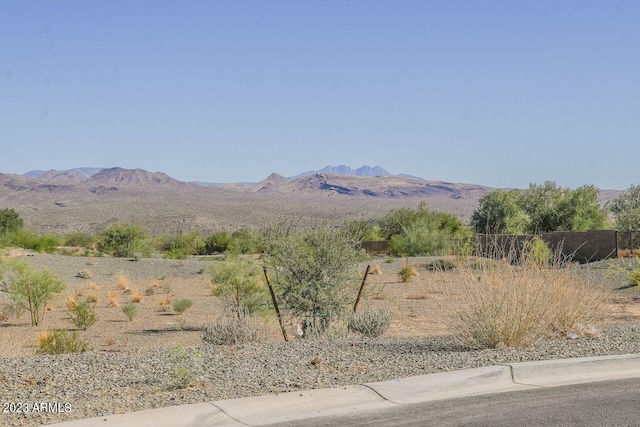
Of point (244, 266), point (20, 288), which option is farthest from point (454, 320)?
point (20, 288)

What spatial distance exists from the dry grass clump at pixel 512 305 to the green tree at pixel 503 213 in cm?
5843

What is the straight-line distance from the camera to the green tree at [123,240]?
63.6 meters

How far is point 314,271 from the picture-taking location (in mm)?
17969

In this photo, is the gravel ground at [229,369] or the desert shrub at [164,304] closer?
the gravel ground at [229,369]

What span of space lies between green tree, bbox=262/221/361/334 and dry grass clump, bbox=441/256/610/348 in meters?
4.52

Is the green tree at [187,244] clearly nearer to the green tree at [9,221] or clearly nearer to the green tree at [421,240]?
the green tree at [9,221]

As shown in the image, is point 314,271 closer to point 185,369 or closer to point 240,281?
point 185,369

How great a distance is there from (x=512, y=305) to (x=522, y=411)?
3911 mm

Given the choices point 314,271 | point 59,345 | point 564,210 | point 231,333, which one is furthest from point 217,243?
point 231,333

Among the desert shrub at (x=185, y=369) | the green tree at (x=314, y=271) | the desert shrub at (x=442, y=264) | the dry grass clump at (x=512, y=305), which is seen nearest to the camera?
the desert shrub at (x=185, y=369)

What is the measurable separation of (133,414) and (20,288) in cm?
2324

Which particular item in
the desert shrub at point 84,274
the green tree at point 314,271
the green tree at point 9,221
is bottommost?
the desert shrub at point 84,274

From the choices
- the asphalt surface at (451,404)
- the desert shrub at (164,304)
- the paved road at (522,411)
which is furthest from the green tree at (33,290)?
the paved road at (522,411)

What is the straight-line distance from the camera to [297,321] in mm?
18547
